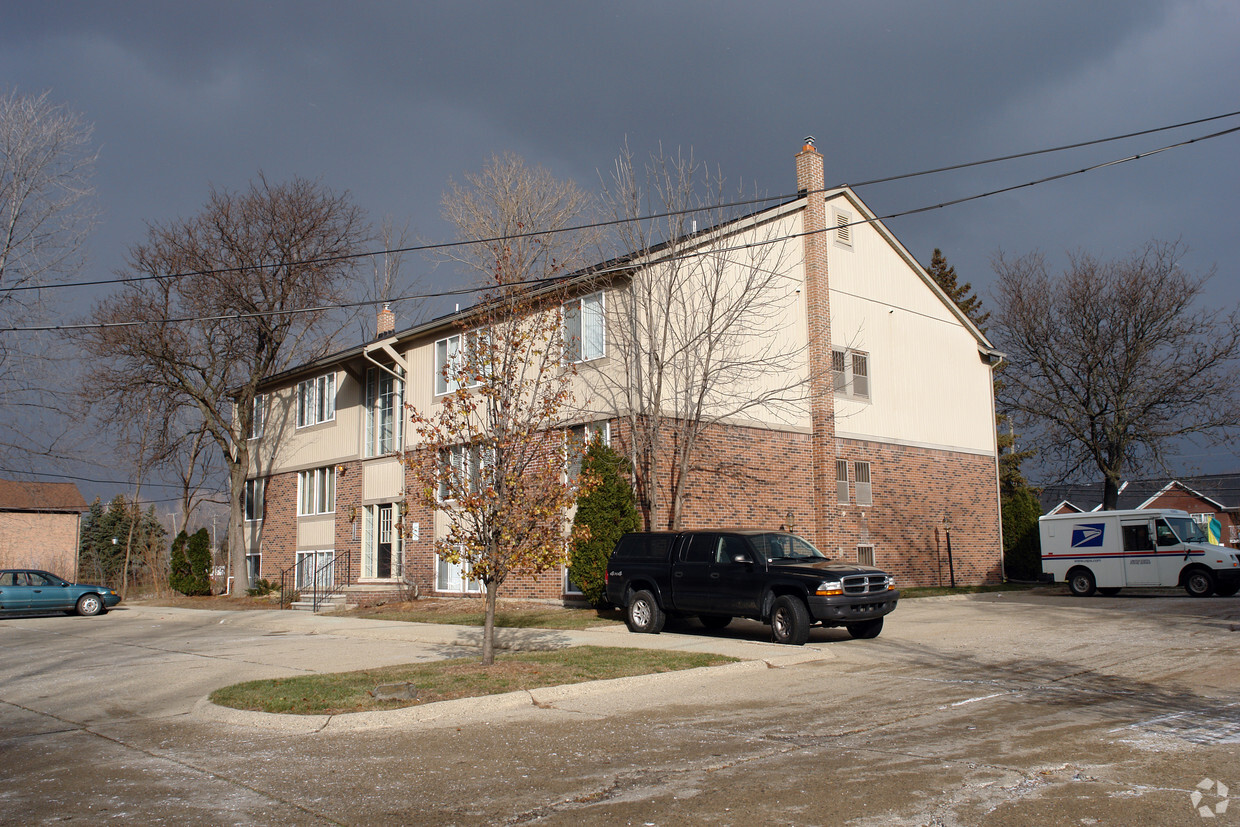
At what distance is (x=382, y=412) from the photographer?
29.3 meters

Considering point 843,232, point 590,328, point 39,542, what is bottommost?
point 39,542

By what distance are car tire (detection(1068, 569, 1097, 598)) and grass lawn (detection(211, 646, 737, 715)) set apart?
1713cm

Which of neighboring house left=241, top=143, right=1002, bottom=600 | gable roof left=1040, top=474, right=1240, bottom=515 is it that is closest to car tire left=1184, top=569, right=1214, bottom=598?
neighboring house left=241, top=143, right=1002, bottom=600

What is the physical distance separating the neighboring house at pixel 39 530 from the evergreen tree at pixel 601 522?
3812 centimetres

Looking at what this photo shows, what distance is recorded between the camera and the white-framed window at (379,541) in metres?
28.4

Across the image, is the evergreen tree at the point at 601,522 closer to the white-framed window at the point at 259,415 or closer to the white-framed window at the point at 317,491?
the white-framed window at the point at 317,491

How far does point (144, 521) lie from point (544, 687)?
55955 mm

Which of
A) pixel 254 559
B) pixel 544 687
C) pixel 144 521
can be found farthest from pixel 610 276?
pixel 144 521

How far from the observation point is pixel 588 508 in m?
19.8

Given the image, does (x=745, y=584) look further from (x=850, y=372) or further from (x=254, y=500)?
(x=254, y=500)

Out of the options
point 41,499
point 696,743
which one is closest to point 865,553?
point 696,743

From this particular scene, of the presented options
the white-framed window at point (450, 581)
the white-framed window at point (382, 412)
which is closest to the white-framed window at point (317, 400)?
the white-framed window at point (382, 412)

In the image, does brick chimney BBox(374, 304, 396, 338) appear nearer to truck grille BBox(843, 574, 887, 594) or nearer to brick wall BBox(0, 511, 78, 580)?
truck grille BBox(843, 574, 887, 594)
